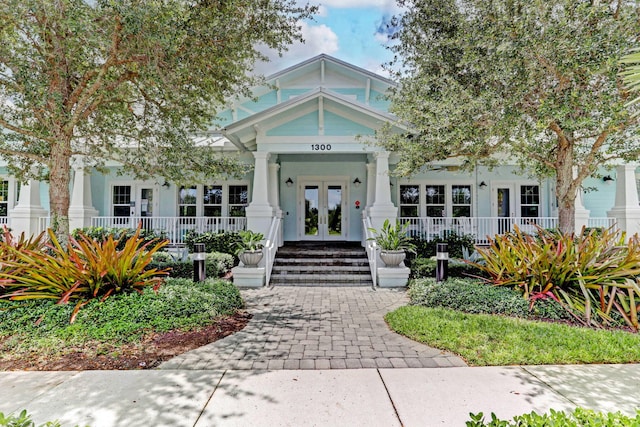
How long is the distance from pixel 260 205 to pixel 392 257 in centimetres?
418

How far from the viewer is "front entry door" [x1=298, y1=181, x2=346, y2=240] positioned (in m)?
13.4

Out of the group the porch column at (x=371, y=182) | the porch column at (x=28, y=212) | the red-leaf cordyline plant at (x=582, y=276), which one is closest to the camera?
the red-leaf cordyline plant at (x=582, y=276)

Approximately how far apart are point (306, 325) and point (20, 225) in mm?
11357

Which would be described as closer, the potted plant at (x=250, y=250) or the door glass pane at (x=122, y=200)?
the potted plant at (x=250, y=250)

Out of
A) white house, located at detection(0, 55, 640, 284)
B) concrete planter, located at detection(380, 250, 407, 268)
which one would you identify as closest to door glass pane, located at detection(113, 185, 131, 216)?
white house, located at detection(0, 55, 640, 284)

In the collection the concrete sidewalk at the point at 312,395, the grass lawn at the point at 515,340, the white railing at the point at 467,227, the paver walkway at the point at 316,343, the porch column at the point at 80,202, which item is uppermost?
the porch column at the point at 80,202

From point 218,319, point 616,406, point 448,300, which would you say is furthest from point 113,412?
point 448,300

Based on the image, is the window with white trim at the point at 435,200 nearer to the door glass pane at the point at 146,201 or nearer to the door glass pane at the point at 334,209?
the door glass pane at the point at 334,209

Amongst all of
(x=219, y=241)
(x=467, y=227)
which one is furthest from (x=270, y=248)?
(x=467, y=227)

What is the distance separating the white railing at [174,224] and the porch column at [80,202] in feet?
1.19

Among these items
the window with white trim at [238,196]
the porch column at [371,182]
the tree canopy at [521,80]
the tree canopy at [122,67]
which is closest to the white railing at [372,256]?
the porch column at [371,182]

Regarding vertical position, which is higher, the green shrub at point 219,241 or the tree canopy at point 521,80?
the tree canopy at point 521,80

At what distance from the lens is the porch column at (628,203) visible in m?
11.3

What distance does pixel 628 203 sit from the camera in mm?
11414
